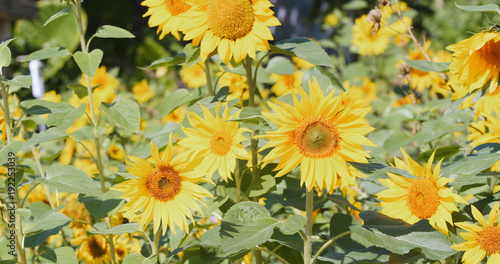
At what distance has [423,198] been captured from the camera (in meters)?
1.15

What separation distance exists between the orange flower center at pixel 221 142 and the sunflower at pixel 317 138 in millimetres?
214

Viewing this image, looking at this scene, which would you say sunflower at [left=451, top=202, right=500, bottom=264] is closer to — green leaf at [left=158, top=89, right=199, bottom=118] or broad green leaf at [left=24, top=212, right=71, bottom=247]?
green leaf at [left=158, top=89, right=199, bottom=118]

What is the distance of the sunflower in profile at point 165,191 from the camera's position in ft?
3.64

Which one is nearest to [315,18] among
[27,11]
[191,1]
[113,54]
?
[113,54]

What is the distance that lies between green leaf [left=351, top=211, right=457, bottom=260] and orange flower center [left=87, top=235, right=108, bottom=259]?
896 mm

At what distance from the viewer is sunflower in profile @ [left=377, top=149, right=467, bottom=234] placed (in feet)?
3.63

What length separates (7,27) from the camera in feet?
25.2

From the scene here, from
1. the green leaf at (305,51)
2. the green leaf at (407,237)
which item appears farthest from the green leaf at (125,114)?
the green leaf at (407,237)

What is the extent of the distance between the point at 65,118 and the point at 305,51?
2.07ft

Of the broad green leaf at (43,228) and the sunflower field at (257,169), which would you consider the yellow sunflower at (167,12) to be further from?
the broad green leaf at (43,228)

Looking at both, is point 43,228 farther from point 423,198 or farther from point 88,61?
point 423,198

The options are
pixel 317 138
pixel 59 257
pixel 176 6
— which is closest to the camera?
pixel 317 138

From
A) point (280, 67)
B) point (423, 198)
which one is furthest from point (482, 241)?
point (280, 67)

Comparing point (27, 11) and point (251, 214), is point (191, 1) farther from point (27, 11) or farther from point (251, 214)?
point (27, 11)
